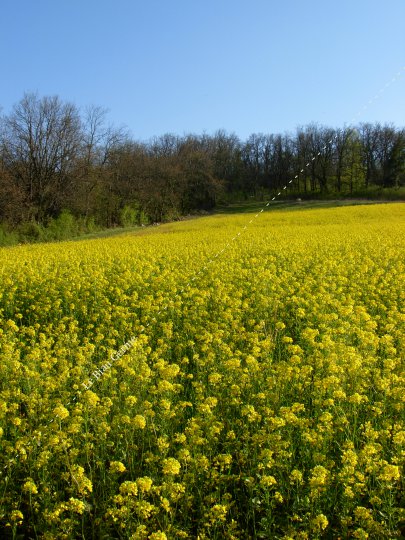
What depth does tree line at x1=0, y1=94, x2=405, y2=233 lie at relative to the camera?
38.0 m

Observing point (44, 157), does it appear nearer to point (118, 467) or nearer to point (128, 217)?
point (128, 217)

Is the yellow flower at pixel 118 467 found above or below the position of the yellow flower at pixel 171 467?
below

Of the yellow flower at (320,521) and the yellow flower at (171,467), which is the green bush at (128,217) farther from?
the yellow flower at (320,521)

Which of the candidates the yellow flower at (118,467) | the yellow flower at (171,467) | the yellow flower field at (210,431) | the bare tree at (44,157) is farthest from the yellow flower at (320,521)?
the bare tree at (44,157)

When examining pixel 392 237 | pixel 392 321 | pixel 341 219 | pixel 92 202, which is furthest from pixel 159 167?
pixel 392 321

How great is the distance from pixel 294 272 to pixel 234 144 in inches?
2848

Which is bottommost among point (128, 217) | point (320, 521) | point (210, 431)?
point (320, 521)

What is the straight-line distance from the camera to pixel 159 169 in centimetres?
5419

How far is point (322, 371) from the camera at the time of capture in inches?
→ 193

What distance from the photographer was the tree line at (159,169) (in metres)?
38.0

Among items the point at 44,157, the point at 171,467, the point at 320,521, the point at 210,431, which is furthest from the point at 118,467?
the point at 44,157

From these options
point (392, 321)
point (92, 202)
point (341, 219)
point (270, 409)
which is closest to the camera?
point (270, 409)

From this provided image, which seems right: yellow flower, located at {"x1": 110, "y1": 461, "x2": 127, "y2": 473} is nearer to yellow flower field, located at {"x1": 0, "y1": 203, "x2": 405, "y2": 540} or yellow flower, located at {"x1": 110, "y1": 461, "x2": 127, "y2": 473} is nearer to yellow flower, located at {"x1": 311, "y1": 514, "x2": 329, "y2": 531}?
yellow flower field, located at {"x1": 0, "y1": 203, "x2": 405, "y2": 540}

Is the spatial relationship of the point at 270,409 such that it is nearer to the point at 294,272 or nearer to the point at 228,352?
the point at 228,352
